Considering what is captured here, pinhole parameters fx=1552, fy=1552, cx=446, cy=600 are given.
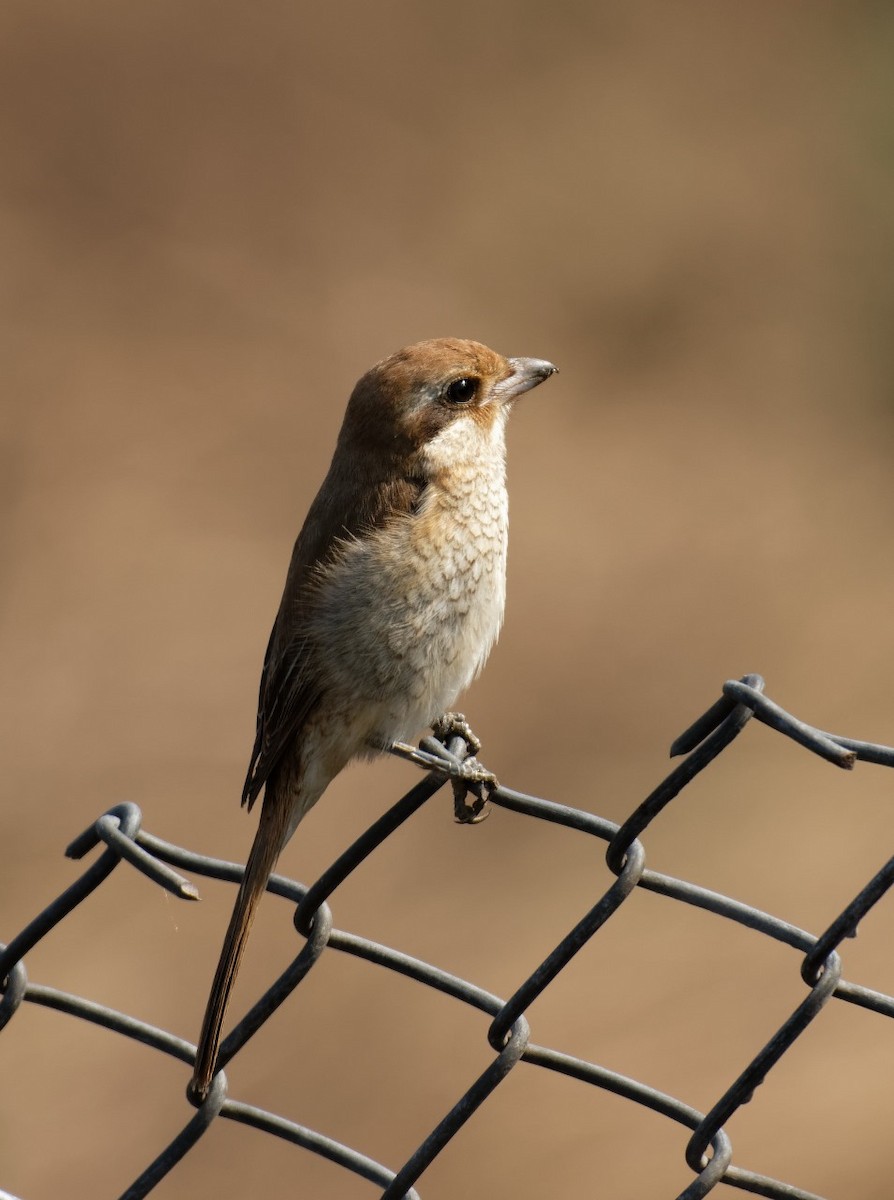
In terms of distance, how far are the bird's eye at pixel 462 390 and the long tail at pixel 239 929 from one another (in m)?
0.87

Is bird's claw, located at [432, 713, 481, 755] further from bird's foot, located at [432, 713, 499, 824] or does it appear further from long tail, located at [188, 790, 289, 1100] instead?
long tail, located at [188, 790, 289, 1100]

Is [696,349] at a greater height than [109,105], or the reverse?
[109,105]

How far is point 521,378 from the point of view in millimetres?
3270

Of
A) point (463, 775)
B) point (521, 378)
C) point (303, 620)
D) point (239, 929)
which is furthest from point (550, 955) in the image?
point (521, 378)

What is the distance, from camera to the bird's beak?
3248 millimetres

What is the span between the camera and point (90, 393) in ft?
26.6

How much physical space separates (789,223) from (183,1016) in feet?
19.1

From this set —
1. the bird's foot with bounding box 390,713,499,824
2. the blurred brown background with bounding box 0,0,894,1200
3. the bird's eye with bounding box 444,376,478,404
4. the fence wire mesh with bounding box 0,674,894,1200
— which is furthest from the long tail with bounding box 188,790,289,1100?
the blurred brown background with bounding box 0,0,894,1200

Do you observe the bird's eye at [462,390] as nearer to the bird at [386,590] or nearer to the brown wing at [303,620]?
the bird at [386,590]

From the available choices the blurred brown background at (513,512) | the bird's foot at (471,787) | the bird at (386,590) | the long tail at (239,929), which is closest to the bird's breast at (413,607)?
the bird at (386,590)

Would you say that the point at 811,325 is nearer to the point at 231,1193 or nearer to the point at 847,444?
the point at 847,444

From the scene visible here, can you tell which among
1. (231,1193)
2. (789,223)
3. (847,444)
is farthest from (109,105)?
(231,1193)

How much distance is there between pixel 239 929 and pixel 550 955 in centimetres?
65

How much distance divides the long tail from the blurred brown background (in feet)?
6.38
